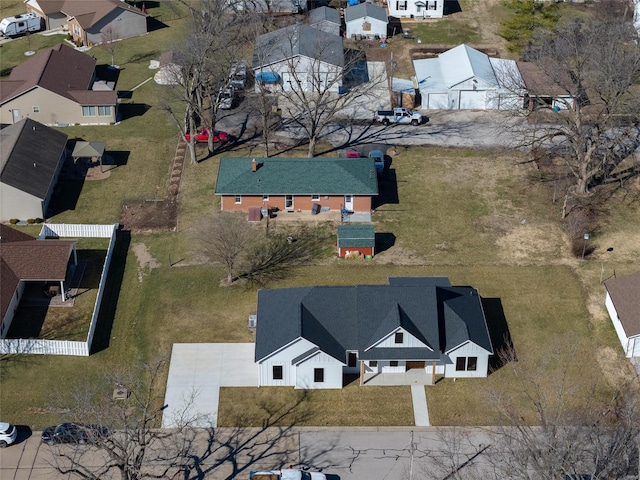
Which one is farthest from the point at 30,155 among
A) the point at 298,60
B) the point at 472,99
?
the point at 472,99

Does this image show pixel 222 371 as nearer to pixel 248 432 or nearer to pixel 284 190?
pixel 248 432

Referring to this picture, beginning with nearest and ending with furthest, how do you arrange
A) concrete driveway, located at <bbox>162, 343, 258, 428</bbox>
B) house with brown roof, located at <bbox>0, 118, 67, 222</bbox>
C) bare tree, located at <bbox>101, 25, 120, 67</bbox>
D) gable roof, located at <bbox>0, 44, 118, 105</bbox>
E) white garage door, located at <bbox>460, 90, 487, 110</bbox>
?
concrete driveway, located at <bbox>162, 343, 258, 428</bbox>
house with brown roof, located at <bbox>0, 118, 67, 222</bbox>
gable roof, located at <bbox>0, 44, 118, 105</bbox>
white garage door, located at <bbox>460, 90, 487, 110</bbox>
bare tree, located at <bbox>101, 25, 120, 67</bbox>

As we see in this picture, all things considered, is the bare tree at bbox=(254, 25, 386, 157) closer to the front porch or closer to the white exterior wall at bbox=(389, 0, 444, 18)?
the white exterior wall at bbox=(389, 0, 444, 18)

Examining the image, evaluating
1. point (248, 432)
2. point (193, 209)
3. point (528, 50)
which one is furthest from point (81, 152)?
point (528, 50)

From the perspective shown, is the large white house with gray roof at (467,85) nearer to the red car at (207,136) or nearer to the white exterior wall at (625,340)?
the red car at (207,136)

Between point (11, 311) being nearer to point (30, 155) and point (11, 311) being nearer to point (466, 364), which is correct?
point (30, 155)

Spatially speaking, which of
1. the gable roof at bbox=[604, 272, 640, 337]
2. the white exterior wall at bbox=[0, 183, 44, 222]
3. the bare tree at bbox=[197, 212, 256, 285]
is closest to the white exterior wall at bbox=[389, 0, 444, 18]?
the bare tree at bbox=[197, 212, 256, 285]
